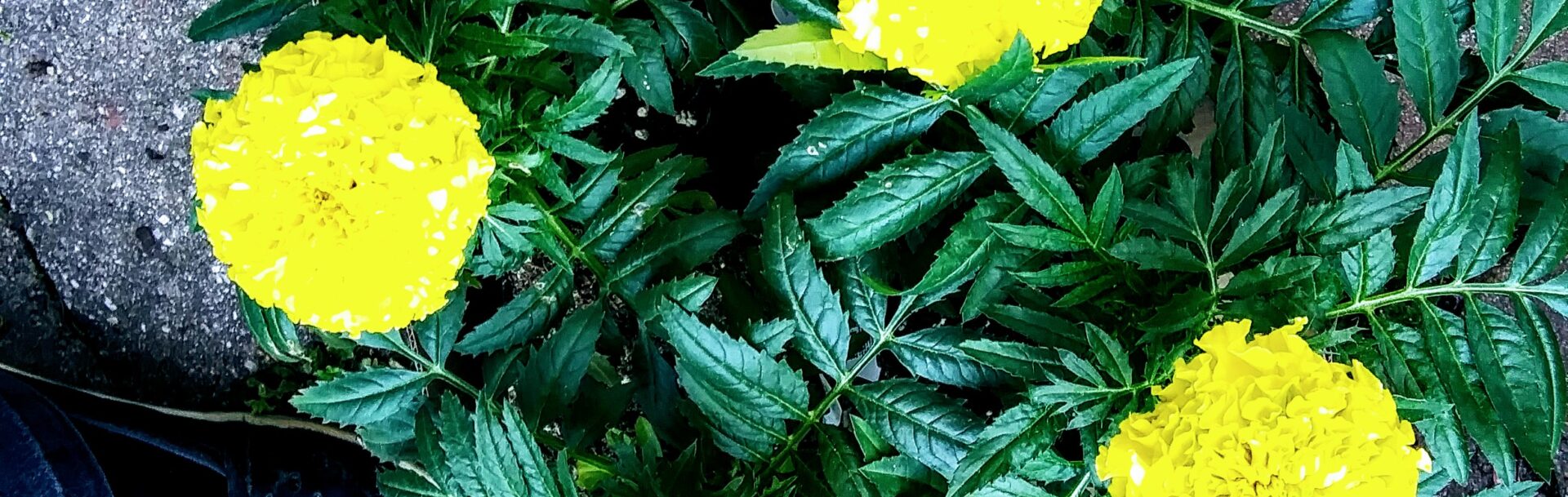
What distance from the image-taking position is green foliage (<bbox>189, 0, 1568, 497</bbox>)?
0.73 metres

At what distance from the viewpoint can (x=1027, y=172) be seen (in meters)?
0.74

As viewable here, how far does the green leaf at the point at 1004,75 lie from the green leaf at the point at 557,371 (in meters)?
0.38

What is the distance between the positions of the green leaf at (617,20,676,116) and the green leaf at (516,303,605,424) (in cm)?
21

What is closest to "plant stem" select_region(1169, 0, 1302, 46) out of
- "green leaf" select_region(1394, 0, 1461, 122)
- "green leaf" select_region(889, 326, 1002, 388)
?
"green leaf" select_region(1394, 0, 1461, 122)

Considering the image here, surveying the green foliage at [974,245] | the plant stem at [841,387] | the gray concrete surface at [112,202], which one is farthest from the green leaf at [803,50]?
the gray concrete surface at [112,202]

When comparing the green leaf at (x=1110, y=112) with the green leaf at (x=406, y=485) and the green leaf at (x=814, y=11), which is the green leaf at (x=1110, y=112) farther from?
the green leaf at (x=406, y=485)

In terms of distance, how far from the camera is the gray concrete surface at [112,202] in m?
1.33

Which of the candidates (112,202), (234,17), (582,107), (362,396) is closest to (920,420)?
(582,107)

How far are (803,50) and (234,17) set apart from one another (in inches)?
18.9

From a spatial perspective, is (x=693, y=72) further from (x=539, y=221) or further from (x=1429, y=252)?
(x=1429, y=252)

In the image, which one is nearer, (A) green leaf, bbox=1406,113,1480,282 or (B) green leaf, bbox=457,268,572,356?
(A) green leaf, bbox=1406,113,1480,282

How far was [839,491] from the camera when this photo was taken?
0.85m

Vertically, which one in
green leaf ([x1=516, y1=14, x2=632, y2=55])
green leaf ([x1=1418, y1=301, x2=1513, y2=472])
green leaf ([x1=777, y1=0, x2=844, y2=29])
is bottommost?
green leaf ([x1=1418, y1=301, x2=1513, y2=472])

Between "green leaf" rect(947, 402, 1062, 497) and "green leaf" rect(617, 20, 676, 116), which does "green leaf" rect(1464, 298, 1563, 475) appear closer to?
"green leaf" rect(947, 402, 1062, 497)
